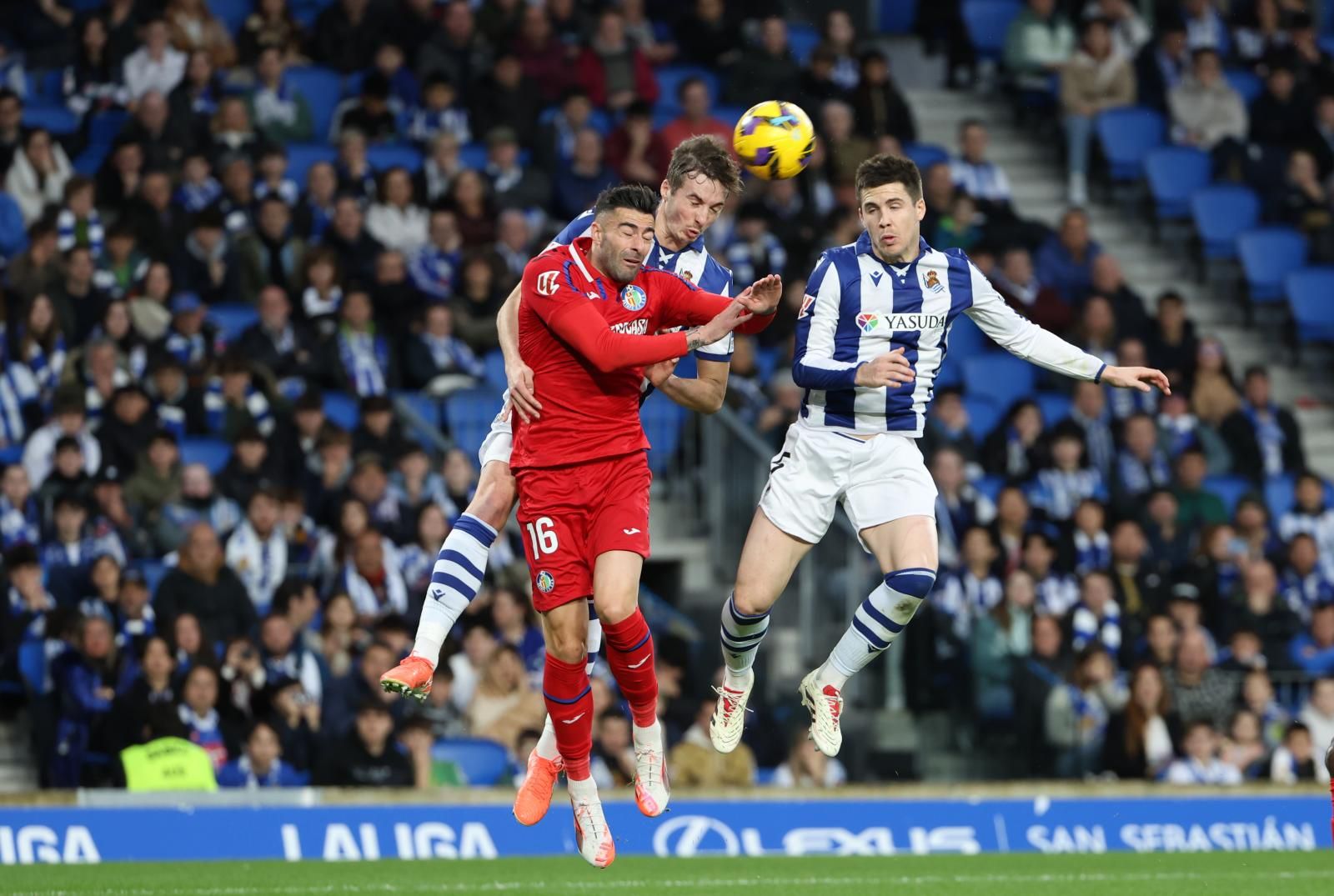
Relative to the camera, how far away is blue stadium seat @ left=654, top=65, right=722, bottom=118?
18.8 m

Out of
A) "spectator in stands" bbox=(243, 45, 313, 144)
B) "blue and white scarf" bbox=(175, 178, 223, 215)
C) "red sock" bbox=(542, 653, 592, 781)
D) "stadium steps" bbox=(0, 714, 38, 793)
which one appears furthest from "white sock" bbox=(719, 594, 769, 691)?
"spectator in stands" bbox=(243, 45, 313, 144)

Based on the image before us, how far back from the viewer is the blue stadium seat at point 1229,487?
663 inches

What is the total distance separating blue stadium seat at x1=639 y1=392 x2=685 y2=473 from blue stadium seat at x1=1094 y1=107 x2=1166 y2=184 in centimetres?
613

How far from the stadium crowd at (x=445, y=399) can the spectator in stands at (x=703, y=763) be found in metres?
0.02

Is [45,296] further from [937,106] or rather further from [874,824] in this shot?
[937,106]

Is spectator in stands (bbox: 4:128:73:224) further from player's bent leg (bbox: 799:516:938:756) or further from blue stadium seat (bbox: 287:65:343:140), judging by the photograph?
player's bent leg (bbox: 799:516:938:756)

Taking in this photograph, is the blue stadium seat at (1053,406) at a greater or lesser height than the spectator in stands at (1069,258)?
lesser

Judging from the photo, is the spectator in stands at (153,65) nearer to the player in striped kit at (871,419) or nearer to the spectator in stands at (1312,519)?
the player in striped kit at (871,419)

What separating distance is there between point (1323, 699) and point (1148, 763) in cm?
135

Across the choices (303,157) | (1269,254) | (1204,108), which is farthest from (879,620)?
(1204,108)

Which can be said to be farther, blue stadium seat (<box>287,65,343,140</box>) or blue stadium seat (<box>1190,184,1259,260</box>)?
blue stadium seat (<box>1190,184,1259,260</box>)

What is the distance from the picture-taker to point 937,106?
20.8 meters

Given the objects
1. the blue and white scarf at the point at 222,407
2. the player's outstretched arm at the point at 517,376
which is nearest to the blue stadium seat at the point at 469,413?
the blue and white scarf at the point at 222,407

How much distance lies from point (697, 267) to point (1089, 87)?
11.2m
